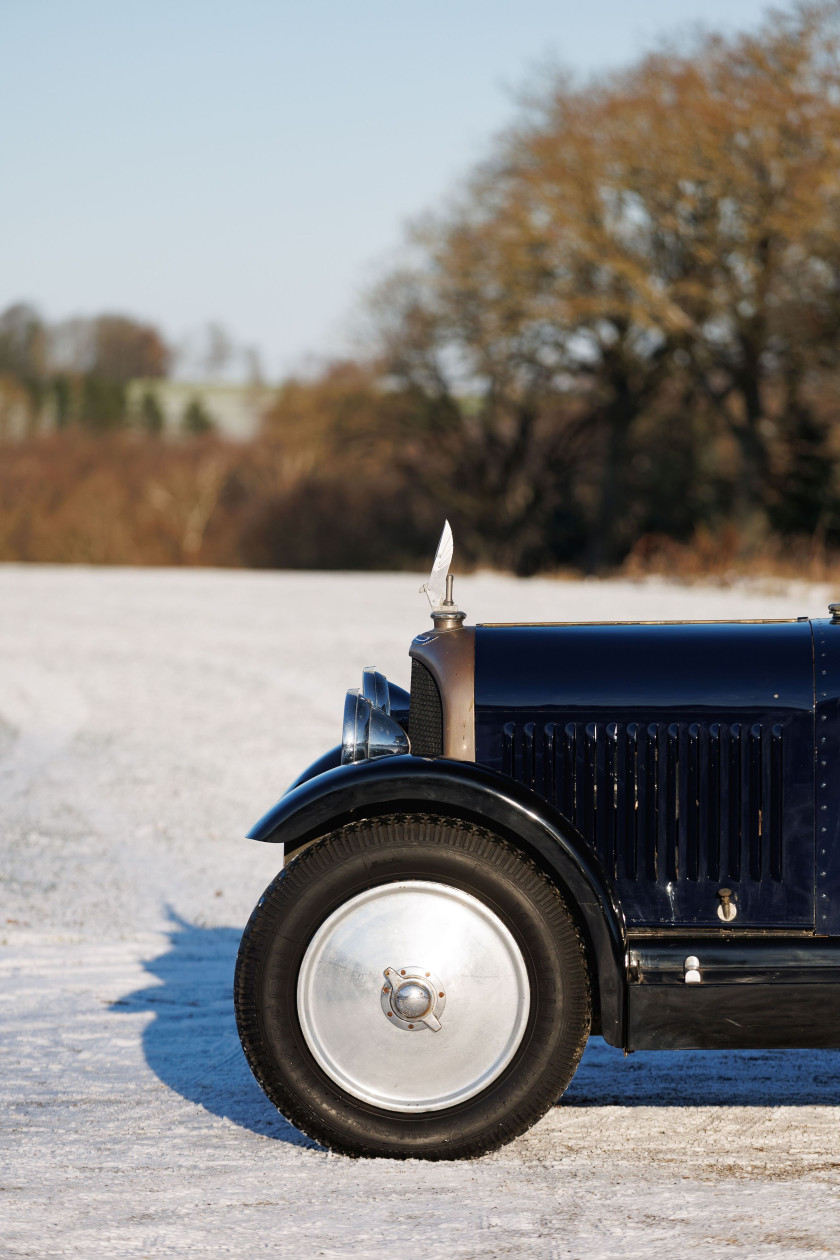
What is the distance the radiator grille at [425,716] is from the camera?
3.53 m

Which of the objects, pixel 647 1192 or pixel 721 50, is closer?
pixel 647 1192

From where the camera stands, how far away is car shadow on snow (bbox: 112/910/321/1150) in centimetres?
377

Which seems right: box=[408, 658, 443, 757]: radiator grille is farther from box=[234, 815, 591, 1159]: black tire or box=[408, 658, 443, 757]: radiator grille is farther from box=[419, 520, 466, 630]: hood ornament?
box=[234, 815, 591, 1159]: black tire

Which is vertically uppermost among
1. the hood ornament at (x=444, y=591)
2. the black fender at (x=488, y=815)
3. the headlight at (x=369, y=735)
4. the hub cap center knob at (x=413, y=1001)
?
the hood ornament at (x=444, y=591)

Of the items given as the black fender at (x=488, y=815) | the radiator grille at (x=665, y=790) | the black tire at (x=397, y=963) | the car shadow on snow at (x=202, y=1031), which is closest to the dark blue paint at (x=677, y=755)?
the radiator grille at (x=665, y=790)

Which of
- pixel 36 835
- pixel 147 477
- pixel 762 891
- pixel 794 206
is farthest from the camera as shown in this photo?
pixel 147 477

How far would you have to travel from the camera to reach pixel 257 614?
18.6 metres

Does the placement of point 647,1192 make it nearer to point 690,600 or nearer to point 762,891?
point 762,891

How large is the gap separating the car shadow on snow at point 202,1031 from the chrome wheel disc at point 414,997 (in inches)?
13.1

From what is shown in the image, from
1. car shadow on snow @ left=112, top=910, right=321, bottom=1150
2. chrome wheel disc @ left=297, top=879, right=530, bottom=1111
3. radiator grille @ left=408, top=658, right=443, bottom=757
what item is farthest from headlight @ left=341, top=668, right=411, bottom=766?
car shadow on snow @ left=112, top=910, right=321, bottom=1150

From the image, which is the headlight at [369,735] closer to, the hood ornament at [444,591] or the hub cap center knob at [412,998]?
the hood ornament at [444,591]

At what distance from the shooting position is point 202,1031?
14.7ft

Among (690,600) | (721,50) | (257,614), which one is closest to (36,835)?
(257,614)

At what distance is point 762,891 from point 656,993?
400 mm
